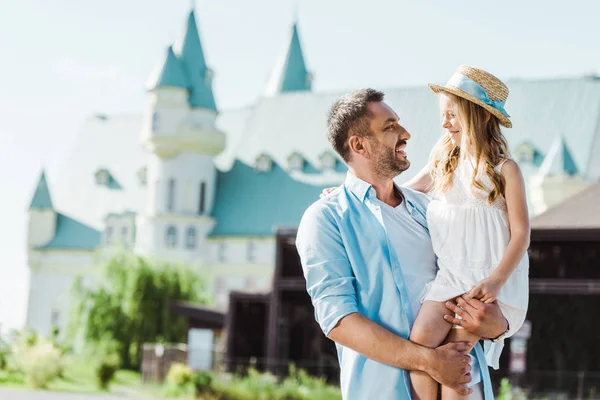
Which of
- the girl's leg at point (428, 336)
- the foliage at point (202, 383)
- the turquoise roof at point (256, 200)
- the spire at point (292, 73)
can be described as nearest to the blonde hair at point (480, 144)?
the girl's leg at point (428, 336)

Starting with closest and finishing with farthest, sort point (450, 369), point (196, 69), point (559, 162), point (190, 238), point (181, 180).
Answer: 1. point (450, 369)
2. point (559, 162)
3. point (181, 180)
4. point (196, 69)
5. point (190, 238)

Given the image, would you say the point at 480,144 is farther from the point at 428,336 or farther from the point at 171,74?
the point at 171,74

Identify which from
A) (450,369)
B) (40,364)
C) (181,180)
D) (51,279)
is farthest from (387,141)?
(51,279)

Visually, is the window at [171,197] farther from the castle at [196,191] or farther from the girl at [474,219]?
the girl at [474,219]

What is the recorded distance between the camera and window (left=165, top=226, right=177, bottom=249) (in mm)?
62469

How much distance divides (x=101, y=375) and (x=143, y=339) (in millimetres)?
11007

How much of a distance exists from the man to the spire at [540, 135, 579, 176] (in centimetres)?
4976

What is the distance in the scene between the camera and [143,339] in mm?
44125

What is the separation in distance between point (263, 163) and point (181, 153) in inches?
165

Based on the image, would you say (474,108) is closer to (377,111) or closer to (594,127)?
(377,111)

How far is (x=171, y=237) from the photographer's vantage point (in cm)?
6269

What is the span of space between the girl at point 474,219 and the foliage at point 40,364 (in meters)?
29.3

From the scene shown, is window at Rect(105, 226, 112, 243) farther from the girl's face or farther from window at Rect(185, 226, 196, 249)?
the girl's face

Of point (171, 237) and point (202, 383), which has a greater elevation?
point (171, 237)
